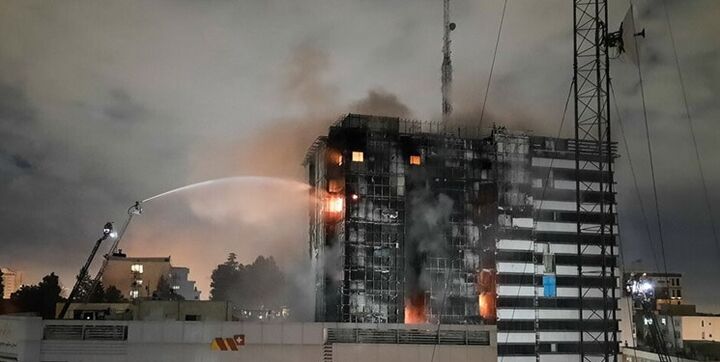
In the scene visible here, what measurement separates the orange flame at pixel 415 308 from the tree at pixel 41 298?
53113mm

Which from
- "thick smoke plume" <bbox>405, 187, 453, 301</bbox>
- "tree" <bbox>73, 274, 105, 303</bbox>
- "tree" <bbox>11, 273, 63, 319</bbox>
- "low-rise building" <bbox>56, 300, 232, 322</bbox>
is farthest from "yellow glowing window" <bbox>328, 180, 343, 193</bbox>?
"tree" <bbox>11, 273, 63, 319</bbox>

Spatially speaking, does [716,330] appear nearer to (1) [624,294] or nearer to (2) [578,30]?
(1) [624,294]

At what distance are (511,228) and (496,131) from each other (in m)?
15.2

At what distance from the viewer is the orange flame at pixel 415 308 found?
8838 cm

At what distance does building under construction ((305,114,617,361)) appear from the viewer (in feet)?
283

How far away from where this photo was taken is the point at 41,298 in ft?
329

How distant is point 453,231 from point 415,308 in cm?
1223

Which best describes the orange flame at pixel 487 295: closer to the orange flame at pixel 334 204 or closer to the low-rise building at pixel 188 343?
the orange flame at pixel 334 204

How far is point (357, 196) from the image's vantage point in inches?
3396

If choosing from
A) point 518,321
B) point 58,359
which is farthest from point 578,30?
point 518,321

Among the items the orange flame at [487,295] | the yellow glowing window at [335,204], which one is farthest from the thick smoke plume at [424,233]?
the yellow glowing window at [335,204]

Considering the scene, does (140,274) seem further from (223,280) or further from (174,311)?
(174,311)

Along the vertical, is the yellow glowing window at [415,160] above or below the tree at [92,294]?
above

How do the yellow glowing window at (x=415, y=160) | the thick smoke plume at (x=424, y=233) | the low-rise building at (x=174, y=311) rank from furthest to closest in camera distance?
1. the yellow glowing window at (x=415, y=160)
2. the thick smoke plume at (x=424, y=233)
3. the low-rise building at (x=174, y=311)
